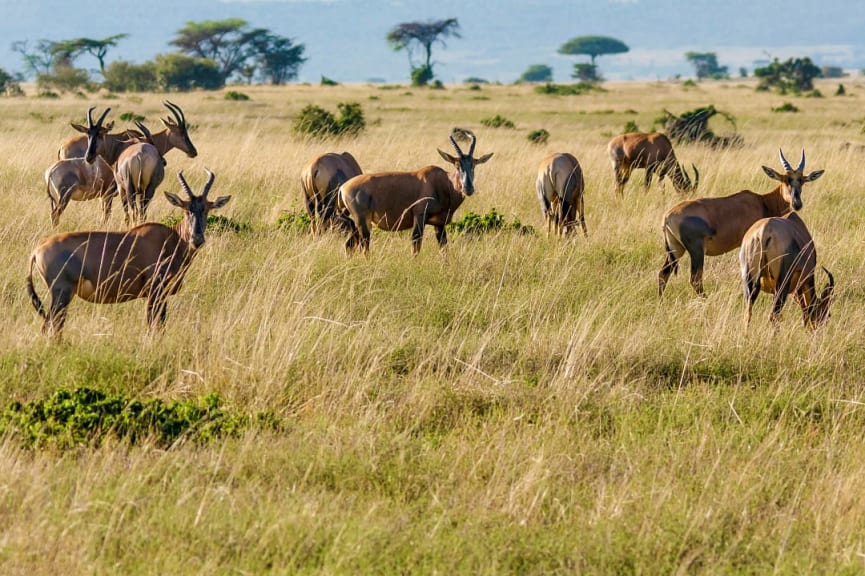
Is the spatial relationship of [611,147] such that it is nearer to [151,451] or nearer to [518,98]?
[151,451]

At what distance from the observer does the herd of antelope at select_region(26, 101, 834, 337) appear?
6.73m

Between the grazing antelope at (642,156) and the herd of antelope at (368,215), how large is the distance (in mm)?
19

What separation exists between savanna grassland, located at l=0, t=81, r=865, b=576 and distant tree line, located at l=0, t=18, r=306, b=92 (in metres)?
43.4

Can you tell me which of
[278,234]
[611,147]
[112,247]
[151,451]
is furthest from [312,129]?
[151,451]

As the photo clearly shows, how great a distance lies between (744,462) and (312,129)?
16.3 metres

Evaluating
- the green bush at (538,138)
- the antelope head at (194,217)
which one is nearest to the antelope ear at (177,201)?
the antelope head at (194,217)

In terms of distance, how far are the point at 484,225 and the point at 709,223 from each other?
301cm

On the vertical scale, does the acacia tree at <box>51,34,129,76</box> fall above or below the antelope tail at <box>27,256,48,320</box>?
above

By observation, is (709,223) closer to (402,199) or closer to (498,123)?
(402,199)

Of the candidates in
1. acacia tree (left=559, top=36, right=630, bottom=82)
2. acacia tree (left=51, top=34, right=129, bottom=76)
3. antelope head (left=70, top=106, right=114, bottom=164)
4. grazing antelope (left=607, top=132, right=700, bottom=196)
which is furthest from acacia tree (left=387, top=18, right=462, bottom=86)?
antelope head (left=70, top=106, right=114, bottom=164)

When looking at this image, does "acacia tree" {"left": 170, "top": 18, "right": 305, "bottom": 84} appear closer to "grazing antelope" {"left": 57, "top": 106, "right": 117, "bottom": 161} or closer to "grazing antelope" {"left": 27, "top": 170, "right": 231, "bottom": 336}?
"grazing antelope" {"left": 57, "top": 106, "right": 117, "bottom": 161}

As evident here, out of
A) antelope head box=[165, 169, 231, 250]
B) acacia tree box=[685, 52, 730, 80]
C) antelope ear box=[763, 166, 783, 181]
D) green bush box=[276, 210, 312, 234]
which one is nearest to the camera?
antelope head box=[165, 169, 231, 250]

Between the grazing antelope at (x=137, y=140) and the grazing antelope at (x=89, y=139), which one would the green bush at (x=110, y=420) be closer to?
the grazing antelope at (x=137, y=140)

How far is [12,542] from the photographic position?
4227mm
